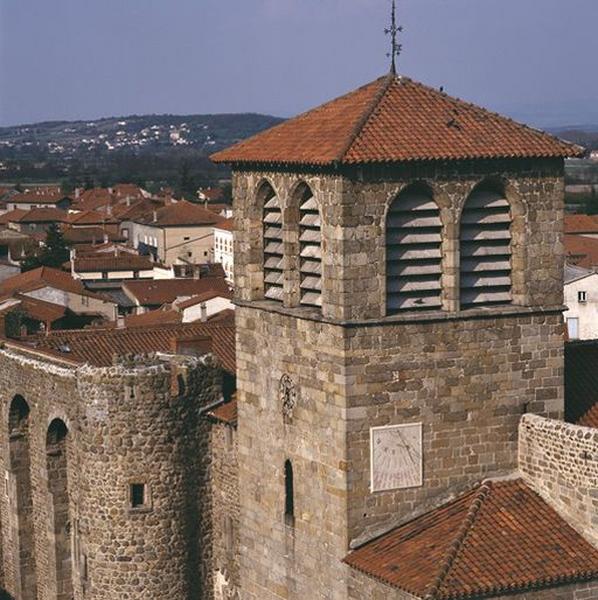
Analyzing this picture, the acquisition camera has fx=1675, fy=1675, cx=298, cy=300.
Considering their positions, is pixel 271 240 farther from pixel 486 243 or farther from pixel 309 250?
pixel 486 243

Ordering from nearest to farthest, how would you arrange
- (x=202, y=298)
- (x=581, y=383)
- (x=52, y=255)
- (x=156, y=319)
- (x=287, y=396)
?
(x=287, y=396) < (x=581, y=383) < (x=156, y=319) < (x=202, y=298) < (x=52, y=255)

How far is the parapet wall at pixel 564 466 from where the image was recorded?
73.9ft

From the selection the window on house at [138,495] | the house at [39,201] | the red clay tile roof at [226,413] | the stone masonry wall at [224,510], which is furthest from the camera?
the house at [39,201]

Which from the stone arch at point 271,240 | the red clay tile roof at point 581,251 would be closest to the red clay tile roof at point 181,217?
the red clay tile roof at point 581,251

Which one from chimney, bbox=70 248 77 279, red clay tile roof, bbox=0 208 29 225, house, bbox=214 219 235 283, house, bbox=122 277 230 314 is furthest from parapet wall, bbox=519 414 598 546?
red clay tile roof, bbox=0 208 29 225

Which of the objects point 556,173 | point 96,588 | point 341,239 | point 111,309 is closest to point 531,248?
point 556,173

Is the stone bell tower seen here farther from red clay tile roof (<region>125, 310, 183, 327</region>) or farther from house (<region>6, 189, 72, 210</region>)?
house (<region>6, 189, 72, 210</region>)

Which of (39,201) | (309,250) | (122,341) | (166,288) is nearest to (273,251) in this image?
(309,250)

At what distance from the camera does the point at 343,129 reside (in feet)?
75.3

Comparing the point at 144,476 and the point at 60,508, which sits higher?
the point at 144,476

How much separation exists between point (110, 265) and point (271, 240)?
200ft

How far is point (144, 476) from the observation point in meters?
28.9

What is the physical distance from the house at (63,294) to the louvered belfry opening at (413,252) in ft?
132

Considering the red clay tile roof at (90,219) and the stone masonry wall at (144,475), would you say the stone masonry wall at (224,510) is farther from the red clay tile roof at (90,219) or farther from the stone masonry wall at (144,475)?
the red clay tile roof at (90,219)
